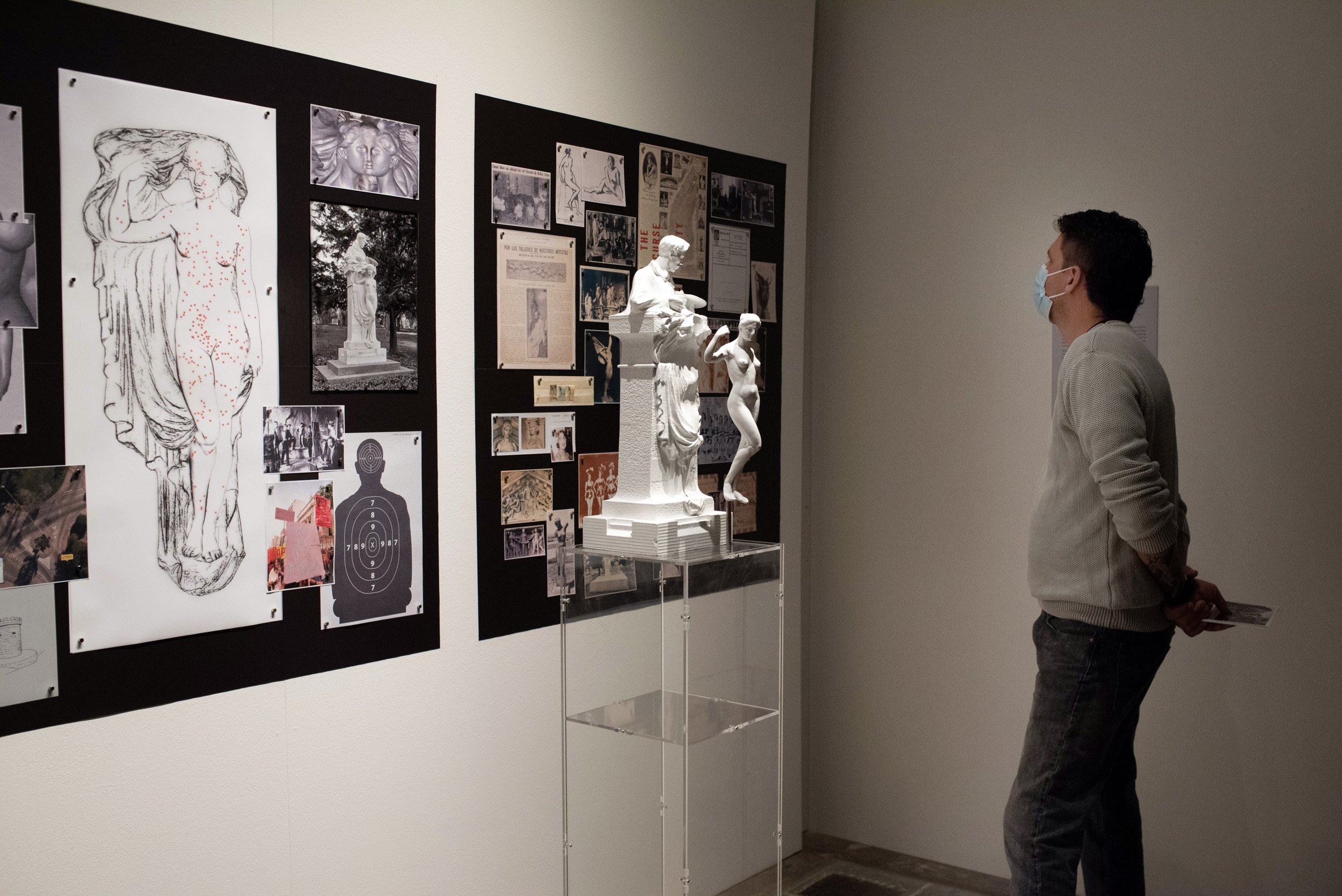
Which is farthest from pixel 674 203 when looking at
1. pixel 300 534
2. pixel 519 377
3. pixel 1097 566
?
pixel 1097 566

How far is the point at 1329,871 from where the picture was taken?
10.1 ft

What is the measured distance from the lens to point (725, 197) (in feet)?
11.4

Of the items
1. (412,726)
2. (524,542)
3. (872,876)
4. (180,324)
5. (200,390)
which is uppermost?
(180,324)

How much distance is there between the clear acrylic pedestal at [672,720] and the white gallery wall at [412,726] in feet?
1.10

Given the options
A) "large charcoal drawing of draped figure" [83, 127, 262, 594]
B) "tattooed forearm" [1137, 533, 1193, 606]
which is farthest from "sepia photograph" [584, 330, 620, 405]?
"tattooed forearm" [1137, 533, 1193, 606]

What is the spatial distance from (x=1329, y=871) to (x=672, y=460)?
2283 mm

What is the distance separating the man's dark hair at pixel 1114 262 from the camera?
2393 mm

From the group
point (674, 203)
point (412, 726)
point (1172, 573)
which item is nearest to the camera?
point (1172, 573)

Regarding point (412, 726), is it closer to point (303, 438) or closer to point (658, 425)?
point (303, 438)

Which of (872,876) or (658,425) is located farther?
(872,876)

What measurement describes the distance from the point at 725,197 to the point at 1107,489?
171cm

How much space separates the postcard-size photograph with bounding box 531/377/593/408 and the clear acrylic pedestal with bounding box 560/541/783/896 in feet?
1.71

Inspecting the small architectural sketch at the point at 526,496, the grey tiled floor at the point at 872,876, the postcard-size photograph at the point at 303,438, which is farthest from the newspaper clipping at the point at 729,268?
the grey tiled floor at the point at 872,876

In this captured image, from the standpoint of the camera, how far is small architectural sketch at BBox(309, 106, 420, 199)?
2381 mm
